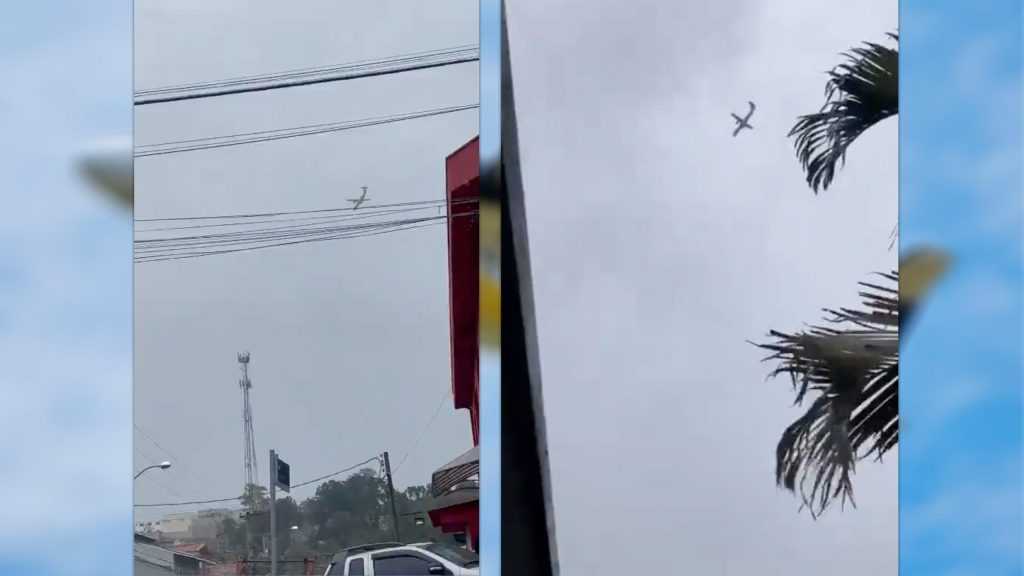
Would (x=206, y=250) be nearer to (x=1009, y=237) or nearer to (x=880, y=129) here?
(x=880, y=129)

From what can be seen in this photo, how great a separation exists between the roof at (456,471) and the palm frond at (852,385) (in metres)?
1.54

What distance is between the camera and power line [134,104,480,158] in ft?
14.4

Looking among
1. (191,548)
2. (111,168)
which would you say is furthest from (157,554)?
(111,168)

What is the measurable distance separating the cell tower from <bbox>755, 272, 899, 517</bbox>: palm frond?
8.39 ft

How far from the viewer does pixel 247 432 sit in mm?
4340

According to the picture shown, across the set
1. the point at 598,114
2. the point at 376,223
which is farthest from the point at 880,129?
the point at 376,223

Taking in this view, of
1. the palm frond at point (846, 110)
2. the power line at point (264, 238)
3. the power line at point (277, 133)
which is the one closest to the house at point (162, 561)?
the power line at point (264, 238)

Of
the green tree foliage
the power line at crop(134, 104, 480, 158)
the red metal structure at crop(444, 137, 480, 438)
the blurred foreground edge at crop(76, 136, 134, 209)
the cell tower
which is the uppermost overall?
the power line at crop(134, 104, 480, 158)

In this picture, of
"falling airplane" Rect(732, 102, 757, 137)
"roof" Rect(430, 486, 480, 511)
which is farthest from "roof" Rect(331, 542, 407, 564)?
"falling airplane" Rect(732, 102, 757, 137)

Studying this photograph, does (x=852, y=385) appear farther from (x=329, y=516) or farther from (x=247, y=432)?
(x=247, y=432)

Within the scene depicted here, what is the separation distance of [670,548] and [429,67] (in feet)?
8.23

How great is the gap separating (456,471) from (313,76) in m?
1.96

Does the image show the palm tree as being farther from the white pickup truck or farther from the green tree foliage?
the green tree foliage

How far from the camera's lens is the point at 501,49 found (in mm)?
4391
